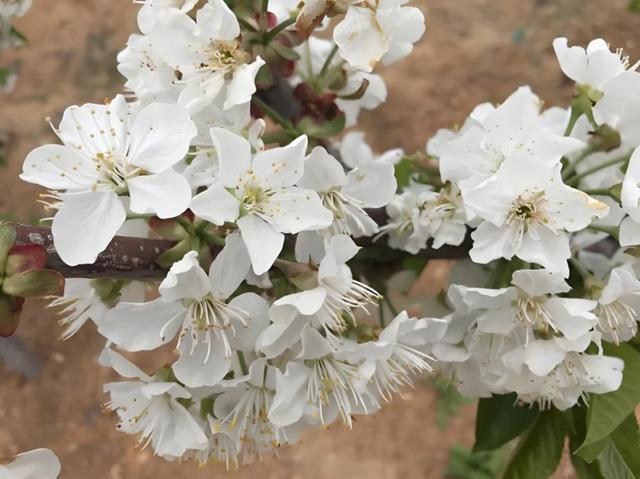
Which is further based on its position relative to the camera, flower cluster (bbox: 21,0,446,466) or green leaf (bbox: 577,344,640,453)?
green leaf (bbox: 577,344,640,453)

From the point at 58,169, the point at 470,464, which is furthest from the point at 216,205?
the point at 470,464

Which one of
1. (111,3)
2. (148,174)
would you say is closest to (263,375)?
(148,174)

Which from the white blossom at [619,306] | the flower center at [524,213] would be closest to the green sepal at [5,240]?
the flower center at [524,213]

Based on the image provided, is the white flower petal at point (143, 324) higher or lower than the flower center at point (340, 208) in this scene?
lower

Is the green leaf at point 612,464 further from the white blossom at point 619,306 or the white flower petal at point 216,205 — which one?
the white flower petal at point 216,205

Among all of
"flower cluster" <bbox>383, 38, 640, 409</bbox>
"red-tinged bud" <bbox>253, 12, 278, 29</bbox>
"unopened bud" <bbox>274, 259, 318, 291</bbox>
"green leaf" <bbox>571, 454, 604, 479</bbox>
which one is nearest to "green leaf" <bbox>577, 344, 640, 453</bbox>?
"flower cluster" <bbox>383, 38, 640, 409</bbox>

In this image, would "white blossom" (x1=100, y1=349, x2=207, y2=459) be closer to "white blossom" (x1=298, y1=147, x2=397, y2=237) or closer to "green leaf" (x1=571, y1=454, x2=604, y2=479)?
"white blossom" (x1=298, y1=147, x2=397, y2=237)
